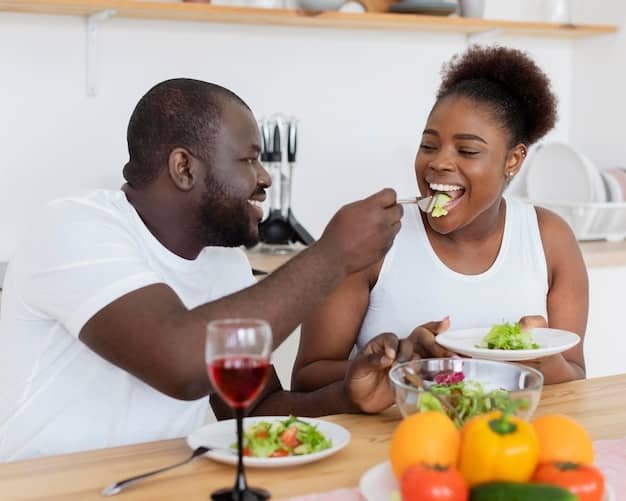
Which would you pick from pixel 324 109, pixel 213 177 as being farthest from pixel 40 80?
pixel 213 177

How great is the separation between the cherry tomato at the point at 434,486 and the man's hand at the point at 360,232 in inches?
20.2

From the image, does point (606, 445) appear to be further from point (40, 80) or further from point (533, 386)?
point (40, 80)

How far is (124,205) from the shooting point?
1.55m

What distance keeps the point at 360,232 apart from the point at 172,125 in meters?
0.36

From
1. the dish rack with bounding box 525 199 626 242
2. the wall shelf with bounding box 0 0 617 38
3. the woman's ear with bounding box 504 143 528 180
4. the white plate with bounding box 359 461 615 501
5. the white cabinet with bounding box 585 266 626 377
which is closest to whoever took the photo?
the white plate with bounding box 359 461 615 501

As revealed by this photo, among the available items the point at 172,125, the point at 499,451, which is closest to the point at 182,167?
the point at 172,125

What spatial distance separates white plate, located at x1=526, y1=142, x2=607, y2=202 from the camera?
10.6ft

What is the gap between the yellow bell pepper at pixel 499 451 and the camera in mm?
961

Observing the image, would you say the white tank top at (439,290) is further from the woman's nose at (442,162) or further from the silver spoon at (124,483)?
the silver spoon at (124,483)

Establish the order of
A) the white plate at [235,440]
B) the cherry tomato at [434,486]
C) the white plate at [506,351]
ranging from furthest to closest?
the white plate at [506,351], the white plate at [235,440], the cherry tomato at [434,486]

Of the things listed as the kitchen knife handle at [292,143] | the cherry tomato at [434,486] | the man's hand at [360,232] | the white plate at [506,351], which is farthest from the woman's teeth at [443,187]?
the kitchen knife handle at [292,143]

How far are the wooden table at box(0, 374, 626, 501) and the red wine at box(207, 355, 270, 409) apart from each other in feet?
0.59

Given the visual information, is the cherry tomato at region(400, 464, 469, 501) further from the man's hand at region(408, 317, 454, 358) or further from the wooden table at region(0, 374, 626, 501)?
the man's hand at region(408, 317, 454, 358)

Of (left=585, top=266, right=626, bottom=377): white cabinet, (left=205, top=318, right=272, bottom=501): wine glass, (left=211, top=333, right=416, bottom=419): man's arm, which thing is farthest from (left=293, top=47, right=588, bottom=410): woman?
(left=585, top=266, right=626, bottom=377): white cabinet
